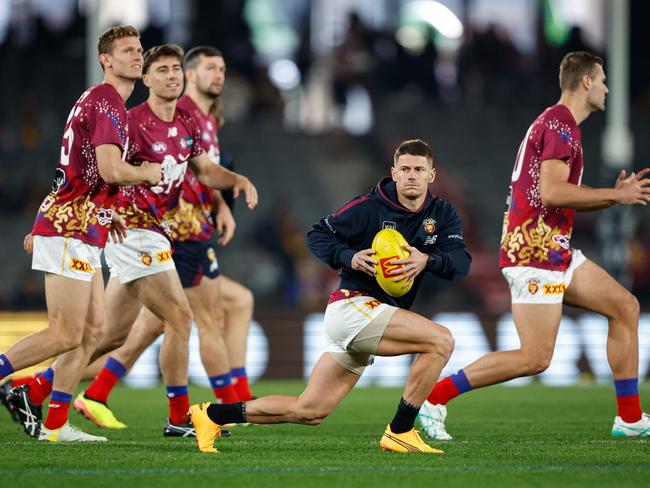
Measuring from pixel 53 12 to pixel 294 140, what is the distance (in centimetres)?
560

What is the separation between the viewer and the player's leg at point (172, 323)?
26.8 ft

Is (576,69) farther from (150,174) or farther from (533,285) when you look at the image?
(150,174)

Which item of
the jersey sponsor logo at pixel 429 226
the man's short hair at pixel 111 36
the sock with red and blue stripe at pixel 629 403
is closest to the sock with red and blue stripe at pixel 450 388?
the sock with red and blue stripe at pixel 629 403

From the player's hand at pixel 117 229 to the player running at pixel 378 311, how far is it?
135cm

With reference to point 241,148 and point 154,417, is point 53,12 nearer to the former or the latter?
point 241,148

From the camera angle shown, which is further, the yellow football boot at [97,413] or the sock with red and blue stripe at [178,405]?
the yellow football boot at [97,413]

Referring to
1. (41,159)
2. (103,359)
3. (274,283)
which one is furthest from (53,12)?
(103,359)

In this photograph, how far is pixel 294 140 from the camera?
22.4 m

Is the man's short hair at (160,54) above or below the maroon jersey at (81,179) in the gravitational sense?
above

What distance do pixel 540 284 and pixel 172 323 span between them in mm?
2546

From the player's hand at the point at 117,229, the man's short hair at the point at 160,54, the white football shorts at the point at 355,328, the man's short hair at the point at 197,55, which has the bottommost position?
the white football shorts at the point at 355,328

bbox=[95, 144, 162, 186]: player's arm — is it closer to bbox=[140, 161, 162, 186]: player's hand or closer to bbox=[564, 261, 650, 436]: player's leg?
bbox=[140, 161, 162, 186]: player's hand

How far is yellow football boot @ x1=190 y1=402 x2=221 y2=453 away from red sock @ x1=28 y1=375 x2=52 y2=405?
148cm

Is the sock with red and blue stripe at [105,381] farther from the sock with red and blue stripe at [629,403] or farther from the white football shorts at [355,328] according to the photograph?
the sock with red and blue stripe at [629,403]
